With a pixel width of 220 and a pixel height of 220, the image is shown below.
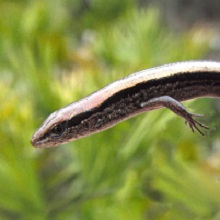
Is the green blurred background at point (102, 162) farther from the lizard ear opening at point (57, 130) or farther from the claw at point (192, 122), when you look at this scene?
the lizard ear opening at point (57, 130)

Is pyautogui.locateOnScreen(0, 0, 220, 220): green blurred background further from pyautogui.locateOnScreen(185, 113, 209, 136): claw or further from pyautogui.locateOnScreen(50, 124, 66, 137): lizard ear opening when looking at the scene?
pyautogui.locateOnScreen(50, 124, 66, 137): lizard ear opening

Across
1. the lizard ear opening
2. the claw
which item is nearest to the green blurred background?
the claw

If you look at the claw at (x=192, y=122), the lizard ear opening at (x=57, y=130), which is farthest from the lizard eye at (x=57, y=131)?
the claw at (x=192, y=122)

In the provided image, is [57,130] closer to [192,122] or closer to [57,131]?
[57,131]

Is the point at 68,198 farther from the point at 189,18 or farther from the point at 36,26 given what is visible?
the point at 189,18

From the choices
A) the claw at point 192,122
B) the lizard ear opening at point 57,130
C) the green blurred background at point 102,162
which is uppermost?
the green blurred background at point 102,162

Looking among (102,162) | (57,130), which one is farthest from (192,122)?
(102,162)

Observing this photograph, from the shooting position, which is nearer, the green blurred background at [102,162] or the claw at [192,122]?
the claw at [192,122]

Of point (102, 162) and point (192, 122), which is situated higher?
point (102, 162)
